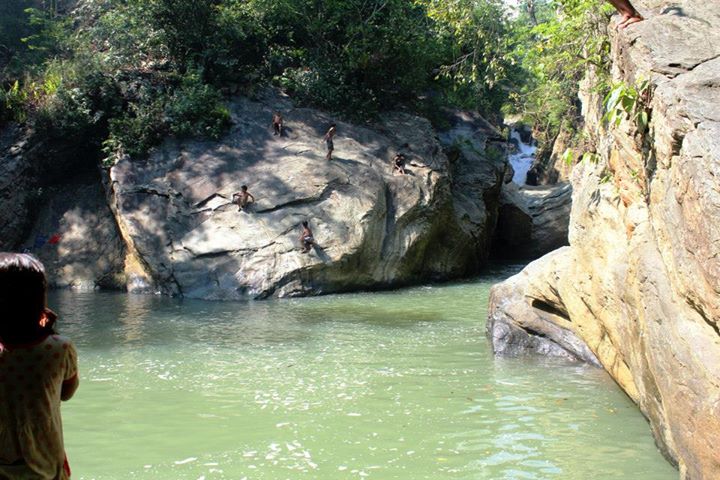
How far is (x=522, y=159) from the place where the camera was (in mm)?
34062

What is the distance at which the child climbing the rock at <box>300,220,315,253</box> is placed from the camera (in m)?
17.3

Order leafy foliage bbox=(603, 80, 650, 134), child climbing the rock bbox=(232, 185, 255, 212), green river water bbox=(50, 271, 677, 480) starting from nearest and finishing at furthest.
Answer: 1. leafy foliage bbox=(603, 80, 650, 134)
2. green river water bbox=(50, 271, 677, 480)
3. child climbing the rock bbox=(232, 185, 255, 212)

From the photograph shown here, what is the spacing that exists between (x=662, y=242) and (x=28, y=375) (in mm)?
4491

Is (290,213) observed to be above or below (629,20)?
below

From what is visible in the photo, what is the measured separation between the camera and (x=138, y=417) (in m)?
7.68

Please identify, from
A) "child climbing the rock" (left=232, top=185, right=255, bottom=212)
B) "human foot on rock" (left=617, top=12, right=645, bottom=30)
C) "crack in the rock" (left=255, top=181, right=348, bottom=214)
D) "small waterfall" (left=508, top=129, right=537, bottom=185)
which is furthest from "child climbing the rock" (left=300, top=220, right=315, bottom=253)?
"small waterfall" (left=508, top=129, right=537, bottom=185)

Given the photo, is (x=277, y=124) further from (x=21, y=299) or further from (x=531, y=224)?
(x=21, y=299)

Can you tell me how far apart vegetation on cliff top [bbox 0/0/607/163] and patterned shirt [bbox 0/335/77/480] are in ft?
55.3

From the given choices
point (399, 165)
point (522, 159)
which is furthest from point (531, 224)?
point (522, 159)

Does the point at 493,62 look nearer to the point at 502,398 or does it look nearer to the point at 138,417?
the point at 502,398

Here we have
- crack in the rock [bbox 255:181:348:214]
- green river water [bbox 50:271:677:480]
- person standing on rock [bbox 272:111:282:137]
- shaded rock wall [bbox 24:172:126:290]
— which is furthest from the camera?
person standing on rock [bbox 272:111:282:137]

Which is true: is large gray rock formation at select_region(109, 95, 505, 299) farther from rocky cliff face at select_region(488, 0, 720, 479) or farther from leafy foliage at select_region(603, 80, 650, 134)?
leafy foliage at select_region(603, 80, 650, 134)

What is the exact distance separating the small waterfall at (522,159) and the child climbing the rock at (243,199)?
16.9m

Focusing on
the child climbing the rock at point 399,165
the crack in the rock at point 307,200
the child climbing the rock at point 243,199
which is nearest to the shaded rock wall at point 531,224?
the child climbing the rock at point 399,165
